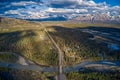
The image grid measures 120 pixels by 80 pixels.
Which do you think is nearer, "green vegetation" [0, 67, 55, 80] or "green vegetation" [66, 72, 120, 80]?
"green vegetation" [0, 67, 55, 80]

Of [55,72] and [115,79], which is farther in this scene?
[55,72]

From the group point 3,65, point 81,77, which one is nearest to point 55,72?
point 81,77

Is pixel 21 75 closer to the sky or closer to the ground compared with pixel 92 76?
closer to the ground

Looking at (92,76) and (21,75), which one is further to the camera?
(21,75)

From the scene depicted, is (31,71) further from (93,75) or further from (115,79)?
(115,79)

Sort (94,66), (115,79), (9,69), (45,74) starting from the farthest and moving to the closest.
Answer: (94,66), (9,69), (45,74), (115,79)

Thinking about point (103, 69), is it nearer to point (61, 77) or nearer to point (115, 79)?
point (115, 79)

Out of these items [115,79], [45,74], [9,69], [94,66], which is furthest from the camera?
[94,66]
